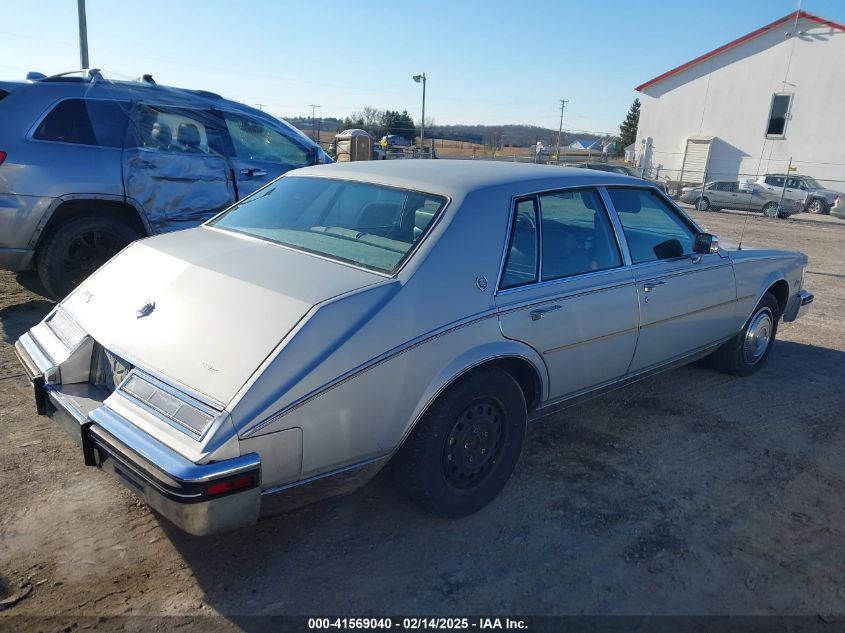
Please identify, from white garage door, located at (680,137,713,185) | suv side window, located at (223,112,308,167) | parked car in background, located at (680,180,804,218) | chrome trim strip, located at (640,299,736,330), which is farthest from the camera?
white garage door, located at (680,137,713,185)

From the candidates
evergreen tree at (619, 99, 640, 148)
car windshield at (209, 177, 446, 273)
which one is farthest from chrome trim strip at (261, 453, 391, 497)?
evergreen tree at (619, 99, 640, 148)

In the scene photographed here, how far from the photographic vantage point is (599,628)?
2.46m

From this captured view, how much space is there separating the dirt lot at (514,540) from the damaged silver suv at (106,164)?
5.62 ft

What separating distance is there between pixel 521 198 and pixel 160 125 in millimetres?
4258

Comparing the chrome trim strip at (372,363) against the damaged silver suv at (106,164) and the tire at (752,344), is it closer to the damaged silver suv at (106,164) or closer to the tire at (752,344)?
the tire at (752,344)

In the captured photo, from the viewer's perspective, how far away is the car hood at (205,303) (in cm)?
239

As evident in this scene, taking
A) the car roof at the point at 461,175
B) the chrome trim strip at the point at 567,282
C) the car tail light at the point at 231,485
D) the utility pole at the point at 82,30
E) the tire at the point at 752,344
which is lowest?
the tire at the point at 752,344

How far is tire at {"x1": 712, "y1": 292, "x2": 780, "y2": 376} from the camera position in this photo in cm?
505

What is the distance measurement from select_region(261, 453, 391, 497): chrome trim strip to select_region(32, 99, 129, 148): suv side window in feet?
14.7

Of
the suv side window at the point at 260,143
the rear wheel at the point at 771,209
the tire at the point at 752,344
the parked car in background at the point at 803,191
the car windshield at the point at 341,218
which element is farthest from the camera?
the parked car in background at the point at 803,191

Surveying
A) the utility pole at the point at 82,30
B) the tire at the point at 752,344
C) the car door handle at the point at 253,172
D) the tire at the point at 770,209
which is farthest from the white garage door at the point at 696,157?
the car door handle at the point at 253,172

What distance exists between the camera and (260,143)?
6691mm

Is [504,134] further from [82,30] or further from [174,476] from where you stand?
[174,476]

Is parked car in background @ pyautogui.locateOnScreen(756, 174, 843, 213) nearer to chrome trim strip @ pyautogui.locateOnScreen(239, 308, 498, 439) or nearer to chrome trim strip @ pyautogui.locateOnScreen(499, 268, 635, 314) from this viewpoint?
chrome trim strip @ pyautogui.locateOnScreen(499, 268, 635, 314)
